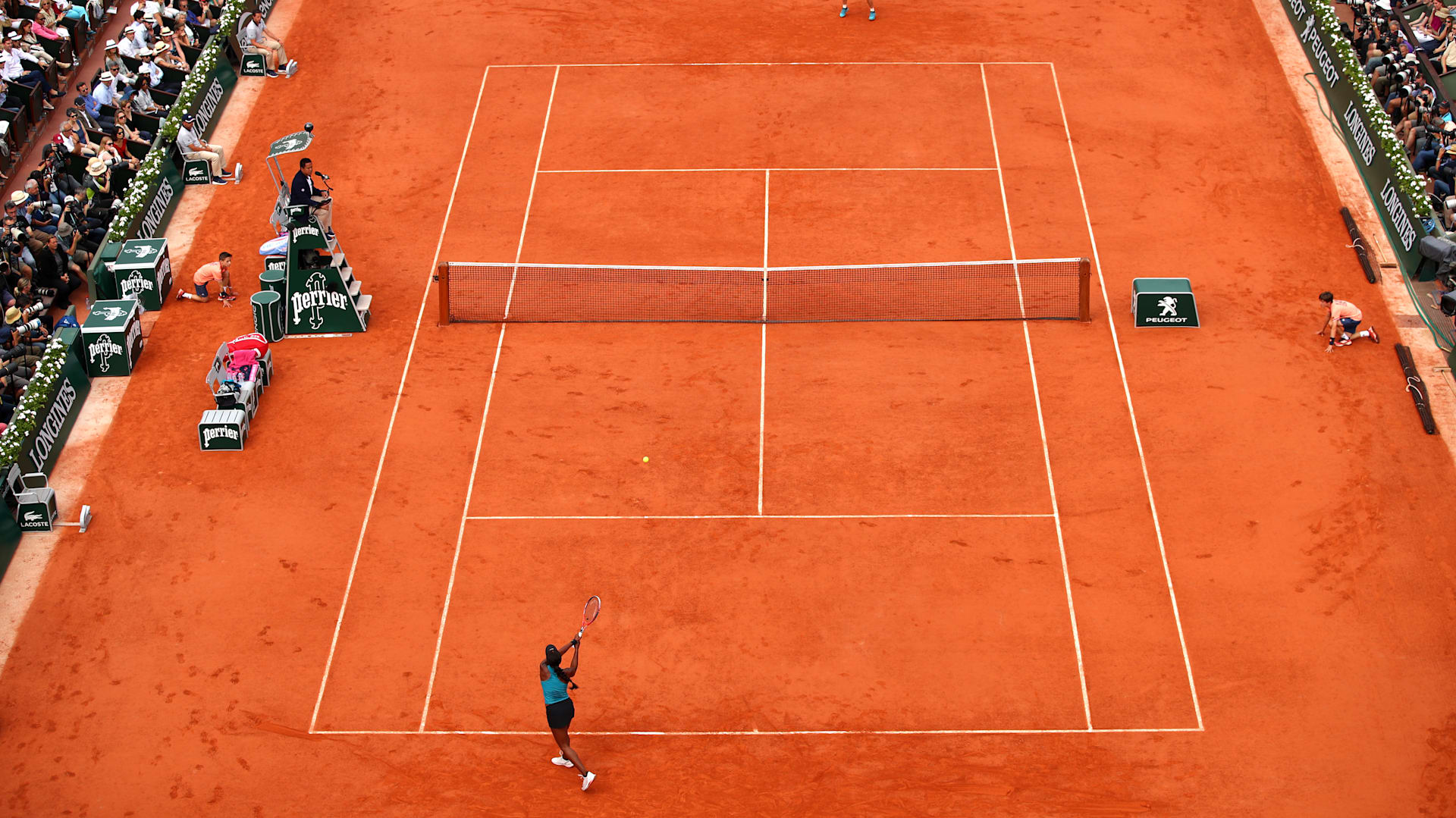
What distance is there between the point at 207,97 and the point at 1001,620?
1952cm

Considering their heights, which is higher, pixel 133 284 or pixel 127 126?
pixel 133 284

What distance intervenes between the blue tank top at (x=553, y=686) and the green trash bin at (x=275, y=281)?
10.7m

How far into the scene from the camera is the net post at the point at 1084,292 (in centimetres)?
2491

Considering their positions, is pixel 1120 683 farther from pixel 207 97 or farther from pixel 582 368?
pixel 207 97

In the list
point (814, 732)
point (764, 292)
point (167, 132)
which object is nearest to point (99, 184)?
point (167, 132)

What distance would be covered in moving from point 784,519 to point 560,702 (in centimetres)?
536

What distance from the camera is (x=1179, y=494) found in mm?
21906

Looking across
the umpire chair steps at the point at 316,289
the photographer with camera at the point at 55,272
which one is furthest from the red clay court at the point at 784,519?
the photographer with camera at the point at 55,272

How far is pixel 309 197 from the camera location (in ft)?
82.9

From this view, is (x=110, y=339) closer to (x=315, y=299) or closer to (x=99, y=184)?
(x=315, y=299)

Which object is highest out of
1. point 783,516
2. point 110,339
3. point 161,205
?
point 783,516

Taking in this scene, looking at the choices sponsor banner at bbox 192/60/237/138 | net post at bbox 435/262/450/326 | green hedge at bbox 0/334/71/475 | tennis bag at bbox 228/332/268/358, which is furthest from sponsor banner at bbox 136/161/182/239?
net post at bbox 435/262/450/326

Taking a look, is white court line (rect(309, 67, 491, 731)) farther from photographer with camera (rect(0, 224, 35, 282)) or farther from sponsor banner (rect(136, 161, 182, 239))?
photographer with camera (rect(0, 224, 35, 282))

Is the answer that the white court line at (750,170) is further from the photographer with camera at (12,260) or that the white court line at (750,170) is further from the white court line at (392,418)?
the photographer with camera at (12,260)
